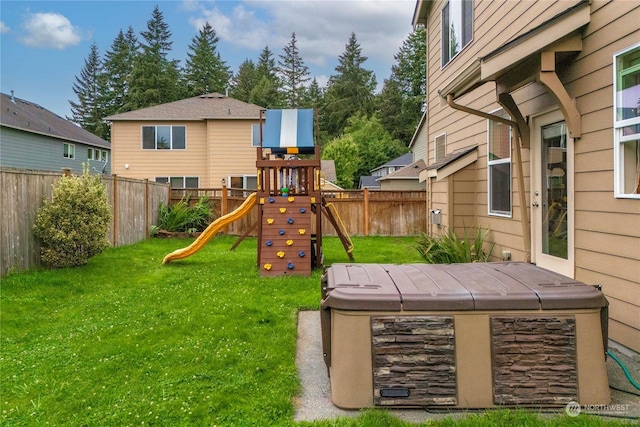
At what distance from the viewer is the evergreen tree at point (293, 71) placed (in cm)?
4131

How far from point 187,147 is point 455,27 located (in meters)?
13.8

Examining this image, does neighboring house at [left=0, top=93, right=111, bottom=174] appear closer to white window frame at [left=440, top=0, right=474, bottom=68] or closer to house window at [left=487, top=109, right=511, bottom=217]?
white window frame at [left=440, top=0, right=474, bottom=68]

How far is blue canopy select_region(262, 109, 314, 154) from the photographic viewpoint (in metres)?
7.90

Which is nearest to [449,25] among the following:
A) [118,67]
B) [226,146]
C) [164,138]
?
[226,146]

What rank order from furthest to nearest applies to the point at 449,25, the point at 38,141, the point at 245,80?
the point at 245,80
the point at 38,141
the point at 449,25

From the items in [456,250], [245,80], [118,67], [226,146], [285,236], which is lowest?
[456,250]

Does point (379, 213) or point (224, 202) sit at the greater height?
point (224, 202)

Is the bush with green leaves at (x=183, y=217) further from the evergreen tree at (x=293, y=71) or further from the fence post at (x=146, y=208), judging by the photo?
the evergreen tree at (x=293, y=71)

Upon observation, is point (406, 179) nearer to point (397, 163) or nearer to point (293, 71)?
point (397, 163)

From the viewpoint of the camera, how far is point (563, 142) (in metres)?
4.39

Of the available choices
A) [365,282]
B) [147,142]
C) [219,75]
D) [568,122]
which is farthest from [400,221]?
[219,75]

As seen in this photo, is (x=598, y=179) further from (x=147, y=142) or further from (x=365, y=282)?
(x=147, y=142)

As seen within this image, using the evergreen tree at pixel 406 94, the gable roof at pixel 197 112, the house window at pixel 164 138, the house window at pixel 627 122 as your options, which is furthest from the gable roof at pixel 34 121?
the evergreen tree at pixel 406 94

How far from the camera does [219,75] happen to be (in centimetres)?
3947
